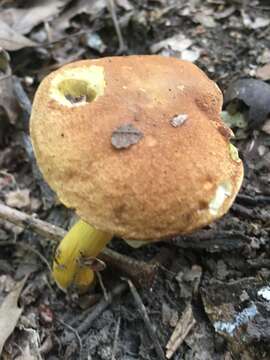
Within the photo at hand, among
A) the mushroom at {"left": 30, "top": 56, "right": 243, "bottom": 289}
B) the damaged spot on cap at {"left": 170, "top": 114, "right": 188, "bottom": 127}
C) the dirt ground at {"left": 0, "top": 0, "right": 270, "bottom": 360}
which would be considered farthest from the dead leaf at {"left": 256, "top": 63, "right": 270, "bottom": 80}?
the damaged spot on cap at {"left": 170, "top": 114, "right": 188, "bottom": 127}

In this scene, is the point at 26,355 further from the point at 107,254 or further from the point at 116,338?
the point at 107,254

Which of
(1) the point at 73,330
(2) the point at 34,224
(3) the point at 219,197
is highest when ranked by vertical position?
(3) the point at 219,197

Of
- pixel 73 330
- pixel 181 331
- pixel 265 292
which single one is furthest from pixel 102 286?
pixel 265 292

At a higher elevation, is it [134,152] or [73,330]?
[134,152]

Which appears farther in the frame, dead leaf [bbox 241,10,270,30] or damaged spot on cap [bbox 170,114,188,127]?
dead leaf [bbox 241,10,270,30]

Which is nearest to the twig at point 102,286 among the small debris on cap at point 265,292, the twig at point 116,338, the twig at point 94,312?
the twig at point 94,312

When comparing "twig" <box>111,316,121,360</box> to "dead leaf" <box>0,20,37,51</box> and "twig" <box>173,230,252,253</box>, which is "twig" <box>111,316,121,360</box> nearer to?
"twig" <box>173,230,252,253</box>
